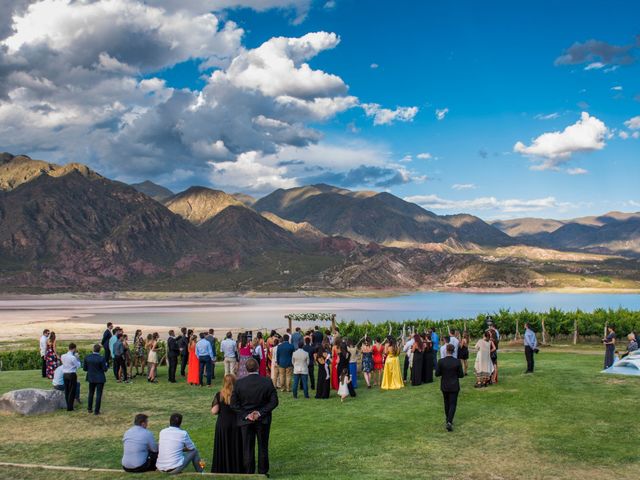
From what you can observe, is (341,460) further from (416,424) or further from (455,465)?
(416,424)

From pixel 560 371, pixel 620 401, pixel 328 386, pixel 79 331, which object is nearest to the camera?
pixel 620 401

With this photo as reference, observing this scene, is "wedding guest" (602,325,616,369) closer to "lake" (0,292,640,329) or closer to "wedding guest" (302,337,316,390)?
"wedding guest" (302,337,316,390)

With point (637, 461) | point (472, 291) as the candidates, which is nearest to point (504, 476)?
point (637, 461)

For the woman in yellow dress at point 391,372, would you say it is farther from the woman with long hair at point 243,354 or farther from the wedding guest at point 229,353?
the wedding guest at point 229,353

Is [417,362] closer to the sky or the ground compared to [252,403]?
closer to the ground

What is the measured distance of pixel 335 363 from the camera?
1988 cm

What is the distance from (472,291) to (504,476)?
18923 centimetres

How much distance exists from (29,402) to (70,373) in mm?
1356

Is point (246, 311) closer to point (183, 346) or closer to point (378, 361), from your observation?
point (183, 346)

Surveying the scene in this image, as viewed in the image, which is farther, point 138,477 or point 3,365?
point 3,365

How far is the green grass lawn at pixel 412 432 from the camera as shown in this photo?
1161cm

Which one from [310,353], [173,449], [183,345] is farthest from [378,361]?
[173,449]

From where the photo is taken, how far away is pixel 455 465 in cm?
1175

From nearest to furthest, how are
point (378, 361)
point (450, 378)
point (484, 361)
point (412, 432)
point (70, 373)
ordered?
point (450, 378) < point (412, 432) < point (70, 373) < point (484, 361) < point (378, 361)
